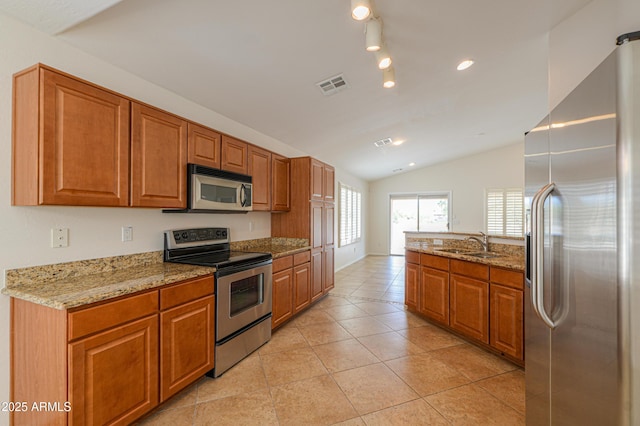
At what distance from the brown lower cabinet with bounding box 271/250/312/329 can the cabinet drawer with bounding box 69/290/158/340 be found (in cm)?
140

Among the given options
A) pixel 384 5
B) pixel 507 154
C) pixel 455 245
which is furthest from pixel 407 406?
pixel 507 154

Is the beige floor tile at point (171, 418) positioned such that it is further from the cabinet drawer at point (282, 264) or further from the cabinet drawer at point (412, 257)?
the cabinet drawer at point (412, 257)

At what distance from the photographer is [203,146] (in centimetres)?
247

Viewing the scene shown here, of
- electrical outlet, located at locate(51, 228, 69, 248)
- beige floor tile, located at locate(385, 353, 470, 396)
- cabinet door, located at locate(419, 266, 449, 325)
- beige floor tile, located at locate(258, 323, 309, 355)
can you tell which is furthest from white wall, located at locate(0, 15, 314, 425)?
cabinet door, located at locate(419, 266, 449, 325)

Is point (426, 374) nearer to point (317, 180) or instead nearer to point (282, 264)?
point (282, 264)

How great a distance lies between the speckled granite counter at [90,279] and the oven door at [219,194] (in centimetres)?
58

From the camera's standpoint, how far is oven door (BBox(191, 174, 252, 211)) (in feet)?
7.65

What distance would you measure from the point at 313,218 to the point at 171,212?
182 cm

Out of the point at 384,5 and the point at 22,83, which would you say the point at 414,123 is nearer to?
the point at 384,5

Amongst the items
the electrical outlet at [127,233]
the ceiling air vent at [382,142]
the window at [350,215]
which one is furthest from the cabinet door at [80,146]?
the window at [350,215]

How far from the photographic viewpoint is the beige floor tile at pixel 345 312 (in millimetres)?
3607

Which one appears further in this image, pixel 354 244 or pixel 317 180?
pixel 354 244

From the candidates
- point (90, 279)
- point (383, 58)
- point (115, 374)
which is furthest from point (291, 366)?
point (383, 58)

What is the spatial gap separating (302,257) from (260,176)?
116 centimetres
